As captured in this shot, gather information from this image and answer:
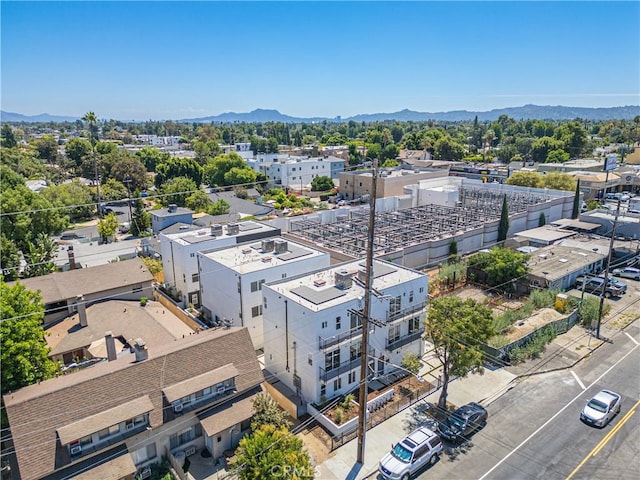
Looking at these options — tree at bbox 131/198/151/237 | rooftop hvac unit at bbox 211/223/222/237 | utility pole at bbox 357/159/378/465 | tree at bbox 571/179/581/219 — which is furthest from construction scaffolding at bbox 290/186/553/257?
A: tree at bbox 131/198/151/237

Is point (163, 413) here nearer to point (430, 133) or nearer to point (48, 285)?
point (48, 285)

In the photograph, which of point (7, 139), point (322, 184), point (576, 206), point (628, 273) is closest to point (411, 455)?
point (628, 273)

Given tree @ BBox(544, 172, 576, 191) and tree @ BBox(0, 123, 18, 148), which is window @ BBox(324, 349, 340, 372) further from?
tree @ BBox(0, 123, 18, 148)

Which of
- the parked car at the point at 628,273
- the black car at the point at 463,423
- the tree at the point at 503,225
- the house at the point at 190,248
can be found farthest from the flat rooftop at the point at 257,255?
the parked car at the point at 628,273

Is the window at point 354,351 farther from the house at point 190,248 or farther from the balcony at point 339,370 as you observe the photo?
the house at point 190,248

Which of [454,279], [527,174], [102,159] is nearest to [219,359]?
[454,279]

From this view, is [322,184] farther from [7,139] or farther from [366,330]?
[7,139]

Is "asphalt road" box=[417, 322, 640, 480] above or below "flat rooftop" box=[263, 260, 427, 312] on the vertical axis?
below
